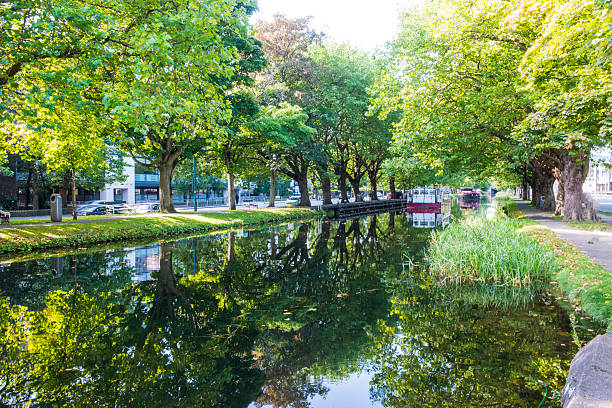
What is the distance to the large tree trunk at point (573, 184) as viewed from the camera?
2167cm

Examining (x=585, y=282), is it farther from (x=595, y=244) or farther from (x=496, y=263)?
(x=595, y=244)

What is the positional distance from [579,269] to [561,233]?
8.71 metres

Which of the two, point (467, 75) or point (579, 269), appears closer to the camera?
point (579, 269)

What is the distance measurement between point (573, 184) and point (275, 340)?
22.9 metres

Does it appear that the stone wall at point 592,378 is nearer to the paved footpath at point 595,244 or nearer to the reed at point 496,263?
the reed at point 496,263

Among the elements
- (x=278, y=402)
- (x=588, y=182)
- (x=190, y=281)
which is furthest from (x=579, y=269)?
(x=588, y=182)

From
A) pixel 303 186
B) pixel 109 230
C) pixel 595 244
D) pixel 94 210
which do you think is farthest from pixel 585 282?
pixel 94 210

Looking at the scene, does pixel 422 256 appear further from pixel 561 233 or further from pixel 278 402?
pixel 278 402

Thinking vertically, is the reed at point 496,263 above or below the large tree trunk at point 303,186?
below

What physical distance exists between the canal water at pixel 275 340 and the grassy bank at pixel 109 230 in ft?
16.1

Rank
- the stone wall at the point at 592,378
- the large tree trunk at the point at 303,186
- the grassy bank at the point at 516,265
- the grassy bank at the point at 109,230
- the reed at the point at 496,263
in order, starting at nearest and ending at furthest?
1. the stone wall at the point at 592,378
2. the grassy bank at the point at 516,265
3. the reed at the point at 496,263
4. the grassy bank at the point at 109,230
5. the large tree trunk at the point at 303,186

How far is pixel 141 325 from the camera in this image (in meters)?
6.59

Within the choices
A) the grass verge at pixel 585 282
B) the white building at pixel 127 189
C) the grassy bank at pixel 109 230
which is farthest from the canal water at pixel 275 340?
the white building at pixel 127 189

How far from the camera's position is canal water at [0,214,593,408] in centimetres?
445
